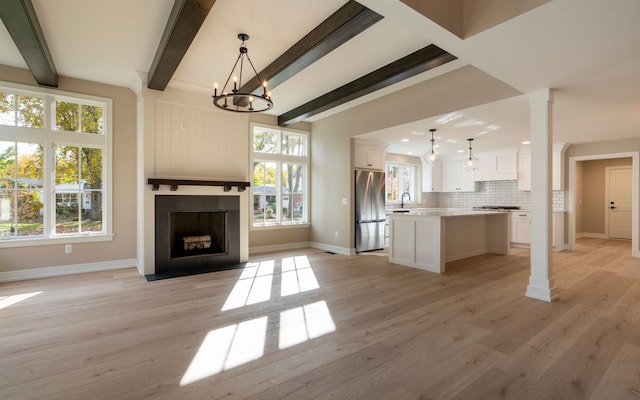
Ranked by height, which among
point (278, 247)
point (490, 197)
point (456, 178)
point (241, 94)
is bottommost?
point (278, 247)

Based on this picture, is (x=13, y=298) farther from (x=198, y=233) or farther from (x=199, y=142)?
(x=199, y=142)

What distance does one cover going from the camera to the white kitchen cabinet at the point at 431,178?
8922 millimetres

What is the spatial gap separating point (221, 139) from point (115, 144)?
1.66m

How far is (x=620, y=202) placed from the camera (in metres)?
8.52

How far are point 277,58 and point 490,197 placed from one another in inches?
285

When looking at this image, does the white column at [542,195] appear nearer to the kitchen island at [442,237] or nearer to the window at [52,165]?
the kitchen island at [442,237]

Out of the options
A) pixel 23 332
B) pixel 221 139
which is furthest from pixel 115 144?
pixel 23 332

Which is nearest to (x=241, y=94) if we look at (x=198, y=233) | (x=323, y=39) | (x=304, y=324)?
(x=323, y=39)

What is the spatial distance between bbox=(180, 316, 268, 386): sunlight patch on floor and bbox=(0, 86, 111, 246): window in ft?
11.7

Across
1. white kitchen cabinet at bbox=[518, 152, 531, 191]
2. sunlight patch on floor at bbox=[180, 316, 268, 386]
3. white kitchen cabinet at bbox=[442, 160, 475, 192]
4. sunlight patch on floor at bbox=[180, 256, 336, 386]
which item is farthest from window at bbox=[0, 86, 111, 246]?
white kitchen cabinet at bbox=[518, 152, 531, 191]

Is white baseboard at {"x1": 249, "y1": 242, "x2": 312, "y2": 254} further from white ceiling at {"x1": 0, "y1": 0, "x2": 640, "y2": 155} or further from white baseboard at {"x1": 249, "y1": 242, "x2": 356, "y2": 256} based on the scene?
white ceiling at {"x1": 0, "y1": 0, "x2": 640, "y2": 155}

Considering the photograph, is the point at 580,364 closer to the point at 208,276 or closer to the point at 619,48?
the point at 619,48

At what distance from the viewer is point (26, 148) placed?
445 centimetres

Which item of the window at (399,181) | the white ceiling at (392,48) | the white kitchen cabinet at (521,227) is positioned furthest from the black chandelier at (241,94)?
the white kitchen cabinet at (521,227)
